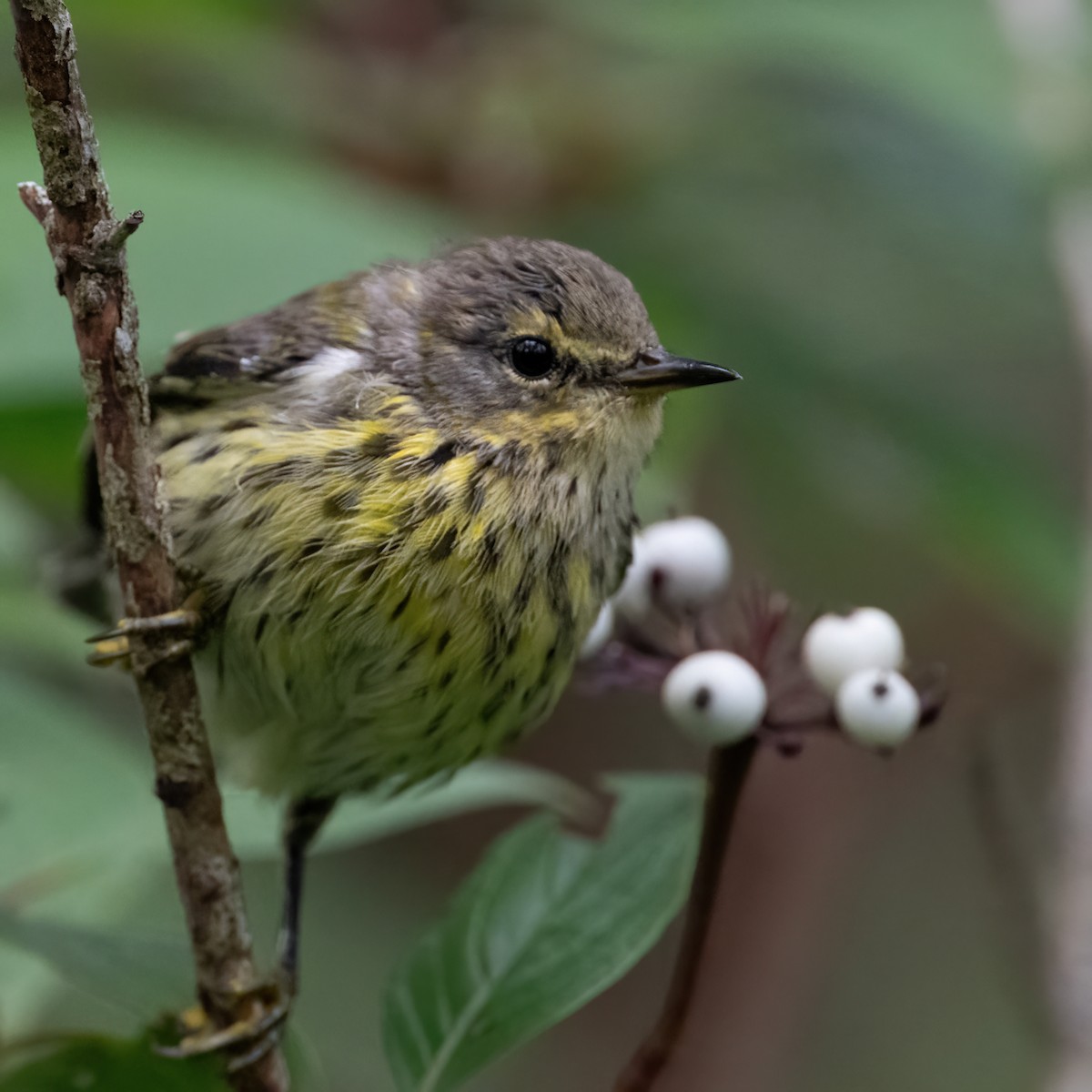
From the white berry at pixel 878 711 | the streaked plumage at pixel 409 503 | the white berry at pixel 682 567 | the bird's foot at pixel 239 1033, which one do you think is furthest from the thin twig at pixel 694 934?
the streaked plumage at pixel 409 503

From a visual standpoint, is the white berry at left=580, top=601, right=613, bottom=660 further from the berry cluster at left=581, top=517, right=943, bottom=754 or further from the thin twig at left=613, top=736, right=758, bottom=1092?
the thin twig at left=613, top=736, right=758, bottom=1092

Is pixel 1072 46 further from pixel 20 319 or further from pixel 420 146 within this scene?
pixel 20 319

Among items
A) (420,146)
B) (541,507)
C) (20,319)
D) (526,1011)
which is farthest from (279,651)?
→ (420,146)

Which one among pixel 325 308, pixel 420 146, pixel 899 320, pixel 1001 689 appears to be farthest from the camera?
pixel 1001 689

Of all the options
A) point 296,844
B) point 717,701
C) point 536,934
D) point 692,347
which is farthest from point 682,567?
point 692,347

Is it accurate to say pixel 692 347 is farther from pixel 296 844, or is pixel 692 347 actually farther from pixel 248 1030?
pixel 248 1030

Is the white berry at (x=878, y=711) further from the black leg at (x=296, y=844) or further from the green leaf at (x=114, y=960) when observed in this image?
the black leg at (x=296, y=844)

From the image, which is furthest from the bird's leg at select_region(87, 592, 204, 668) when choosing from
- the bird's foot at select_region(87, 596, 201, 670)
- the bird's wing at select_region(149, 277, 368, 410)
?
the bird's wing at select_region(149, 277, 368, 410)

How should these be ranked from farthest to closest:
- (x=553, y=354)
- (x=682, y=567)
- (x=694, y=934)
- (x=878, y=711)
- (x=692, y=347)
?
(x=692, y=347) → (x=553, y=354) → (x=682, y=567) → (x=878, y=711) → (x=694, y=934)
